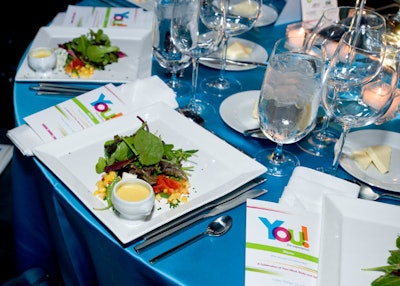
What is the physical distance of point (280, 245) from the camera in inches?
39.2

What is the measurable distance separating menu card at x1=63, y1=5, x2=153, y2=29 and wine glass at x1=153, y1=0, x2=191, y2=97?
359 millimetres

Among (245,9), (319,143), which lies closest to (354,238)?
(319,143)

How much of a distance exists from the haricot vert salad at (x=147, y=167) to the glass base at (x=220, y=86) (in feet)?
1.27

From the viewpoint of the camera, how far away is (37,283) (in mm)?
1490

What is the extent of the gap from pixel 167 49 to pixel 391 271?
0.81 meters

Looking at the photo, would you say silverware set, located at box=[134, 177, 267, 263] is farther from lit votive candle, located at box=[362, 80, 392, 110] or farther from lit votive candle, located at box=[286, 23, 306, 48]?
lit votive candle, located at box=[286, 23, 306, 48]

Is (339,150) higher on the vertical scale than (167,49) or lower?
lower

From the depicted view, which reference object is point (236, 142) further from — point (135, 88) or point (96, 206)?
point (96, 206)

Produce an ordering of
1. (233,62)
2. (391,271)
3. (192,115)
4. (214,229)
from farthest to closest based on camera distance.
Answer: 1. (233,62)
2. (192,115)
3. (214,229)
4. (391,271)

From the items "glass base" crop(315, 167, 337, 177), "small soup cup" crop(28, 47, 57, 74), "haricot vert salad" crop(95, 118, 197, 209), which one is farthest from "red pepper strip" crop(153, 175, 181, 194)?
"small soup cup" crop(28, 47, 57, 74)

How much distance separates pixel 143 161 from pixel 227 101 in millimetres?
399

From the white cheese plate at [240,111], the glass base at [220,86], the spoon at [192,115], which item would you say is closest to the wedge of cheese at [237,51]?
the glass base at [220,86]

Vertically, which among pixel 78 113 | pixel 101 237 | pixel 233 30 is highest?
pixel 233 30

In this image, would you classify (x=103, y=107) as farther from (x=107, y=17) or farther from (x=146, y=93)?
(x=107, y=17)
